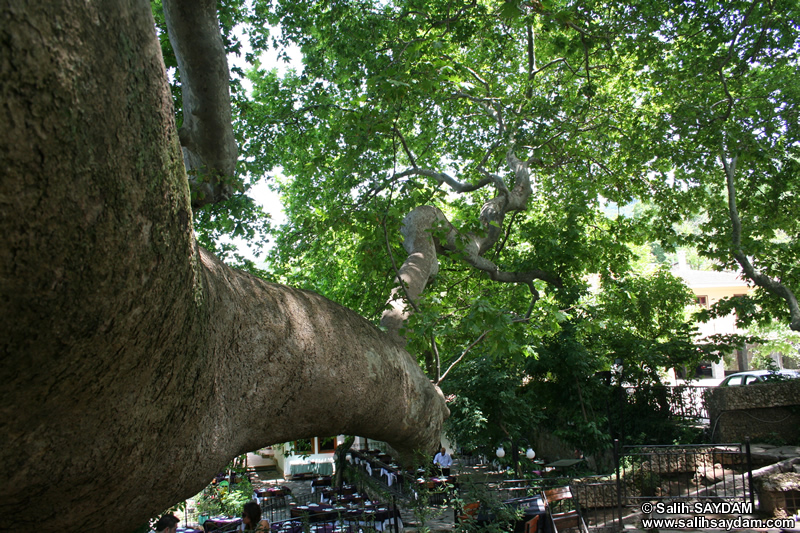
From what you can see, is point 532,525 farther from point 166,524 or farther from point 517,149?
point 517,149

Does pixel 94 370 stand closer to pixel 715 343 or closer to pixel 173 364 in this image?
pixel 173 364

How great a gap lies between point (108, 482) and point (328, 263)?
8865 mm

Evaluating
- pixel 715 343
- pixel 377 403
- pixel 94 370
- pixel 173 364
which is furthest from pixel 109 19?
pixel 715 343

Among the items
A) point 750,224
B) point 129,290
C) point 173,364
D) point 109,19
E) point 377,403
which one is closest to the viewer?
point 109,19

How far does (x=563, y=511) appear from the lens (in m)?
8.23

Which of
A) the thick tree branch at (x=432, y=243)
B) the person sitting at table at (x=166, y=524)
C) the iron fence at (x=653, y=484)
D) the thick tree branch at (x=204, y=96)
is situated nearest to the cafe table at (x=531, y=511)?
the iron fence at (x=653, y=484)

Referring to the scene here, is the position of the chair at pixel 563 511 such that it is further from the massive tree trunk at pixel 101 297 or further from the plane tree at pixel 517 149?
the massive tree trunk at pixel 101 297

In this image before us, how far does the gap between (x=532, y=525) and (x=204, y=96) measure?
250 inches

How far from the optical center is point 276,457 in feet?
69.2

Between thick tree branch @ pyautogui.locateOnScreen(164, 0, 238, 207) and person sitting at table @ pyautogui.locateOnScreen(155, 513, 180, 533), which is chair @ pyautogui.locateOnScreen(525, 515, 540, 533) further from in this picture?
thick tree branch @ pyautogui.locateOnScreen(164, 0, 238, 207)

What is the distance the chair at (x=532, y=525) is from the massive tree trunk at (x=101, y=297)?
5.42 metres

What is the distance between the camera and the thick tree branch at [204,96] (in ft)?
9.87

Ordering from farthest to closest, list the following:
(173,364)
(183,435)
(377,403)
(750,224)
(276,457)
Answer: (276,457)
(750,224)
(377,403)
(183,435)
(173,364)

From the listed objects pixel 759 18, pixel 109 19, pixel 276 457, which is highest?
pixel 759 18
